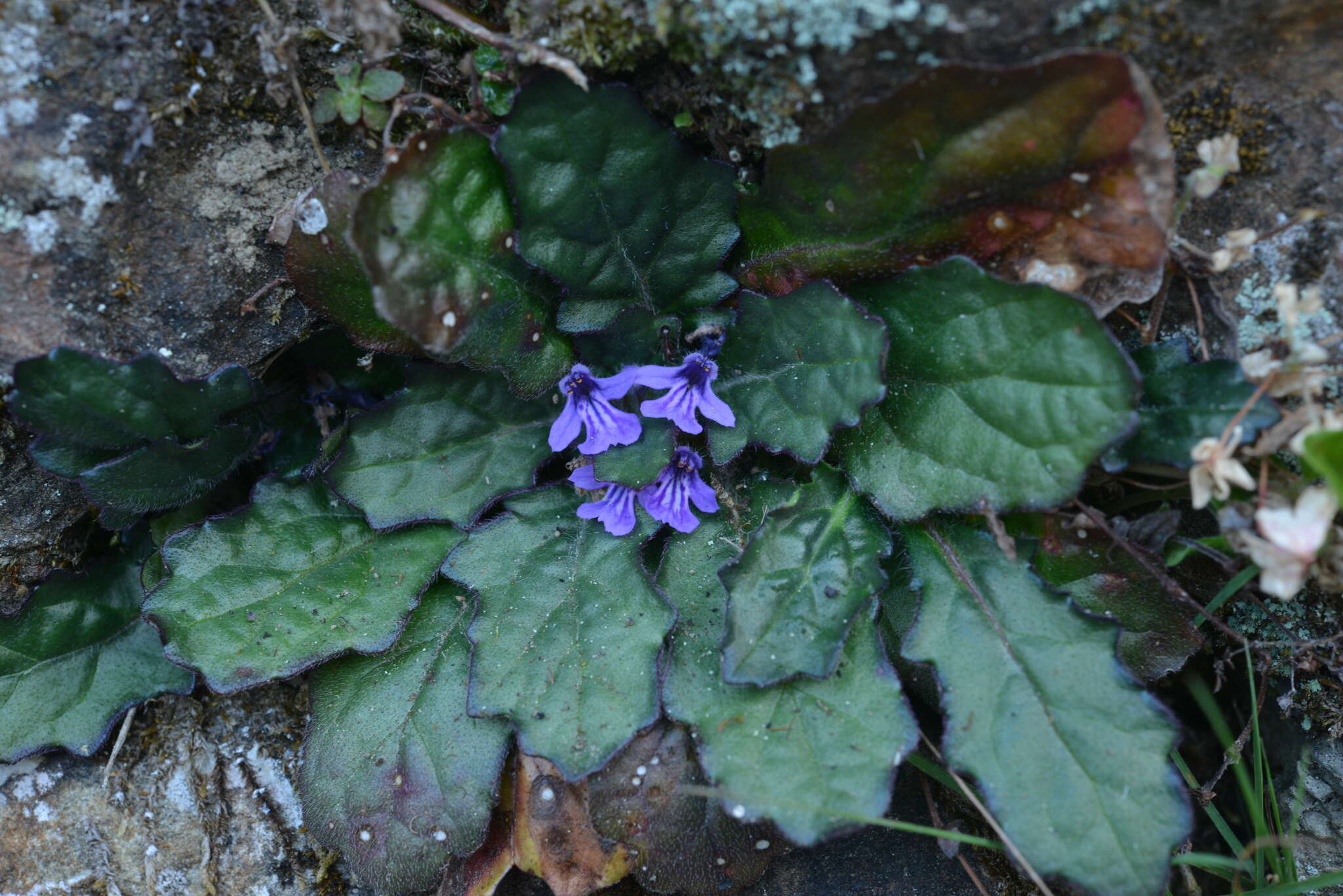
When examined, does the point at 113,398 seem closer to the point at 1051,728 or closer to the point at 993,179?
the point at 993,179

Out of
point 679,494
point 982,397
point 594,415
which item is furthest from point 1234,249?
point 594,415

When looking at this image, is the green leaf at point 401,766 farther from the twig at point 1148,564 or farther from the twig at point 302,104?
the twig at point 1148,564

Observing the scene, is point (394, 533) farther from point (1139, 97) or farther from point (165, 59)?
point (1139, 97)

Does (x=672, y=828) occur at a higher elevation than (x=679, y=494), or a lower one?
lower

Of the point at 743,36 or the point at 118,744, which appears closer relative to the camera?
the point at 743,36

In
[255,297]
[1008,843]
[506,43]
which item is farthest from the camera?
[255,297]

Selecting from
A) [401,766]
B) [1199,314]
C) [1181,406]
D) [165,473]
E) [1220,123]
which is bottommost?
[401,766]
